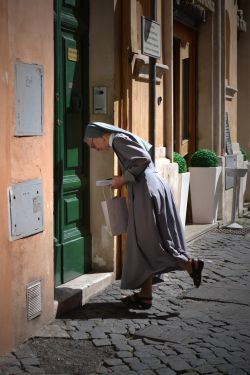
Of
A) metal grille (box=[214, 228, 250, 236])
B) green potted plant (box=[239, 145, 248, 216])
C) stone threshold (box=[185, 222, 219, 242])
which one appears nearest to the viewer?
stone threshold (box=[185, 222, 219, 242])

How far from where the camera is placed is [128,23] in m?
6.67

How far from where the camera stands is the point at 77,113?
6336 millimetres

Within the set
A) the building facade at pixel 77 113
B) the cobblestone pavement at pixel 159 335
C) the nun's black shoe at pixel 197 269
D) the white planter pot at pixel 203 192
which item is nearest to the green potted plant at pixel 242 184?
the building facade at pixel 77 113

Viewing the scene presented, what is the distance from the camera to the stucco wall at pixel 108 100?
21.2 feet

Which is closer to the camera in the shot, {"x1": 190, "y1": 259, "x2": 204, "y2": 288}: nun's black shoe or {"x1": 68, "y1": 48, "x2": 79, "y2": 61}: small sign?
{"x1": 190, "y1": 259, "x2": 204, "y2": 288}: nun's black shoe

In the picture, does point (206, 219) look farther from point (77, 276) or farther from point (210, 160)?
point (77, 276)

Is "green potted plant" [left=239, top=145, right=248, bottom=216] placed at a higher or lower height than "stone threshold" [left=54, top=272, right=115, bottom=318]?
higher

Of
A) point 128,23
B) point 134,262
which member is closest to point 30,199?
point 134,262

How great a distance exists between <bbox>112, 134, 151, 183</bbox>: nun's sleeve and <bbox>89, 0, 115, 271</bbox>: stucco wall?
953 mm

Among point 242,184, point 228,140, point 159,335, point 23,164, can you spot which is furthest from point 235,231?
point 23,164

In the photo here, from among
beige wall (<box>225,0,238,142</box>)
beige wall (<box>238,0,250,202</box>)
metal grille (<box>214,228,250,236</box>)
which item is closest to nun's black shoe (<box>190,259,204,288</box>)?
metal grille (<box>214,228,250,236</box>)

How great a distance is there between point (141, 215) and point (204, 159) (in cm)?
445

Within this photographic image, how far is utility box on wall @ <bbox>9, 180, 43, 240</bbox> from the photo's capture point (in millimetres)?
4535

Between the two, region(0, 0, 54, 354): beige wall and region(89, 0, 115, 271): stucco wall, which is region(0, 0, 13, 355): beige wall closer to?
region(0, 0, 54, 354): beige wall
